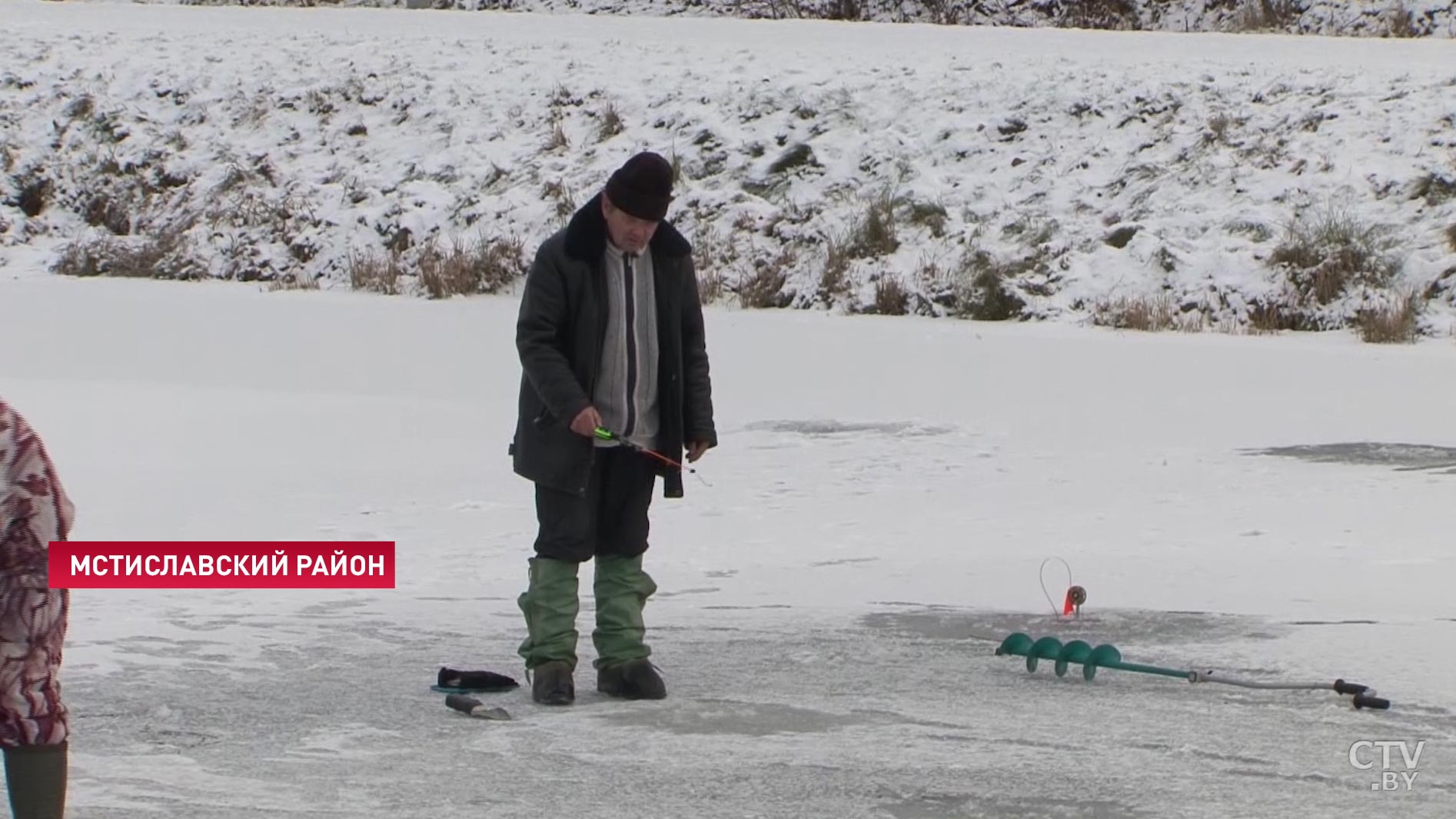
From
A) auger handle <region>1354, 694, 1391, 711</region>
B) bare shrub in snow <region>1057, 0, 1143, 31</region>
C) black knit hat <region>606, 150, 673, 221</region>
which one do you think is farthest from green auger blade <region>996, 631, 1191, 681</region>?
bare shrub in snow <region>1057, 0, 1143, 31</region>

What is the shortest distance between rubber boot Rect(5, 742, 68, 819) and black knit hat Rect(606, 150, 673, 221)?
2912mm

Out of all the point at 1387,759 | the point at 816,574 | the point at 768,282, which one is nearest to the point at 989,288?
the point at 768,282

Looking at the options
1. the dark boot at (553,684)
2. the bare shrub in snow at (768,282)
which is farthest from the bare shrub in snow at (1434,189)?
the dark boot at (553,684)

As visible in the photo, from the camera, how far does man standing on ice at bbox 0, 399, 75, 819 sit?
4141 millimetres

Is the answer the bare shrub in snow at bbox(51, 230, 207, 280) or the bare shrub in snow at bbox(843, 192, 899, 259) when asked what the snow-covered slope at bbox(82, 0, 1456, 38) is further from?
the bare shrub in snow at bbox(51, 230, 207, 280)

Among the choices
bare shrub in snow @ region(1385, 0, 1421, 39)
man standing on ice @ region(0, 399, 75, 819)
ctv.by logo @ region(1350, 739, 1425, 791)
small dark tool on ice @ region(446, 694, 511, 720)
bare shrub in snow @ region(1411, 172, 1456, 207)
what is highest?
bare shrub in snow @ region(1385, 0, 1421, 39)

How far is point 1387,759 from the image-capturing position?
6160mm

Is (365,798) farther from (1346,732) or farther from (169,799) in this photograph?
(1346,732)

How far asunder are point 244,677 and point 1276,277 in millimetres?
12345

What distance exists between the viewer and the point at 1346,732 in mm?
6469

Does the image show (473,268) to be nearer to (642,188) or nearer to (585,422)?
(642,188)

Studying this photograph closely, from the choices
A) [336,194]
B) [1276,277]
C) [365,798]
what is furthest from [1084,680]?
[336,194]

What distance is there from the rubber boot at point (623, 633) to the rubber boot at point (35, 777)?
2.82 m

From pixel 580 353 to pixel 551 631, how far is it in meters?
0.83
